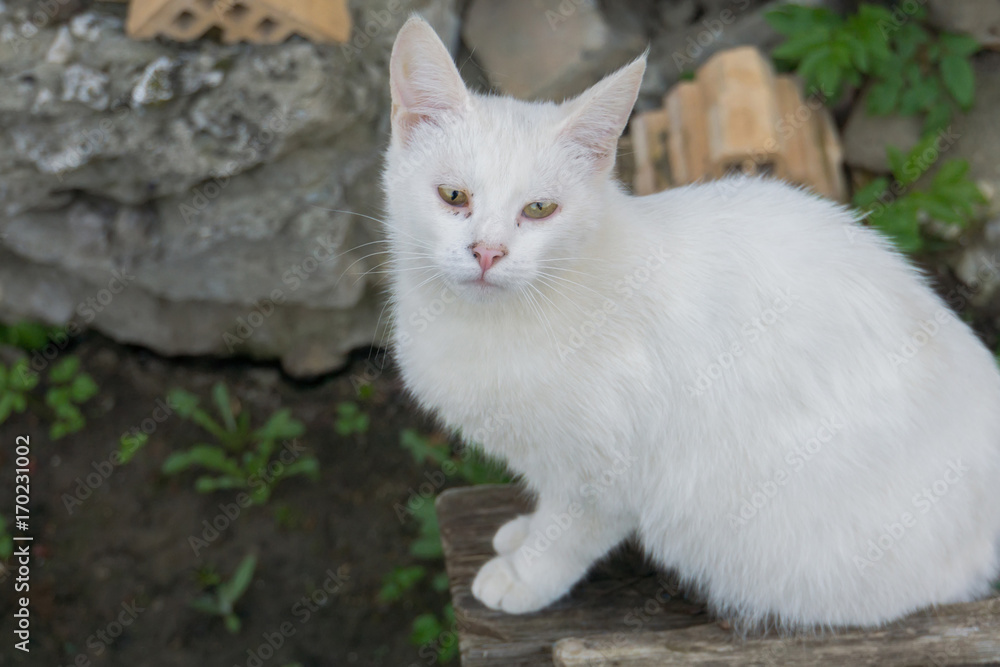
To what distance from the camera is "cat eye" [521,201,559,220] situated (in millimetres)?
1580

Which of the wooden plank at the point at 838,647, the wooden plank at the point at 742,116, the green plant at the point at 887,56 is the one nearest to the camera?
the wooden plank at the point at 838,647

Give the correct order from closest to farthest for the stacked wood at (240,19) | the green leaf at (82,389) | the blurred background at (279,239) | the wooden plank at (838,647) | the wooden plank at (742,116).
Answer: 1. the wooden plank at (838,647)
2. the stacked wood at (240,19)
3. the blurred background at (279,239)
4. the wooden plank at (742,116)
5. the green leaf at (82,389)

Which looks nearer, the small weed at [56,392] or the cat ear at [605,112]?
the cat ear at [605,112]

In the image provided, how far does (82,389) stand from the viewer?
350 cm

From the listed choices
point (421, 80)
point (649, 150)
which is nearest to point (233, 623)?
point (421, 80)

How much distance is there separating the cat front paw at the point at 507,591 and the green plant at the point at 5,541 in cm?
217

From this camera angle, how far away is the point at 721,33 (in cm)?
352

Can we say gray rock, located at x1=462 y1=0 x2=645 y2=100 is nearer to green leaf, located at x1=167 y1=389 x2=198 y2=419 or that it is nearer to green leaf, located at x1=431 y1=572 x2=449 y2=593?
green leaf, located at x1=167 y1=389 x2=198 y2=419

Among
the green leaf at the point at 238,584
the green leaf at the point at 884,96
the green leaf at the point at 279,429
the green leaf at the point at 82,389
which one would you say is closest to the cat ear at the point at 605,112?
the green leaf at the point at 884,96

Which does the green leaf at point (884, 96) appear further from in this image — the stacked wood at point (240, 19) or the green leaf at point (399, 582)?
the green leaf at point (399, 582)

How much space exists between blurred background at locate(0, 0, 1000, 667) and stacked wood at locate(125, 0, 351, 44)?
10 millimetres

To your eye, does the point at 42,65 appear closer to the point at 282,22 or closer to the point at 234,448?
the point at 282,22

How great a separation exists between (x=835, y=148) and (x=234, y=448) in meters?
2.89

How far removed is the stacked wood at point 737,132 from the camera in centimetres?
298
